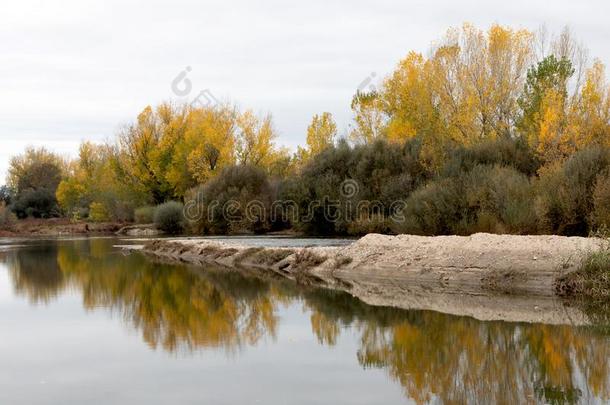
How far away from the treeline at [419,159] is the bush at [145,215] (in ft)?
0.48

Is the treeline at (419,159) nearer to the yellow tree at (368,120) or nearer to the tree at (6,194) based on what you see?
the yellow tree at (368,120)

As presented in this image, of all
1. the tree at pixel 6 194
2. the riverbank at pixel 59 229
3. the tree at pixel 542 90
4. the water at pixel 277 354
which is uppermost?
the tree at pixel 542 90

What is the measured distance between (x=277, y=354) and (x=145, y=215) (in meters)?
44.5

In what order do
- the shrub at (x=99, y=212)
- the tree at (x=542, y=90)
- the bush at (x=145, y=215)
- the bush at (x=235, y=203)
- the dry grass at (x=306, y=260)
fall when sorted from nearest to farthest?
the dry grass at (x=306, y=260)
the tree at (x=542, y=90)
the bush at (x=235, y=203)
the bush at (x=145, y=215)
the shrub at (x=99, y=212)

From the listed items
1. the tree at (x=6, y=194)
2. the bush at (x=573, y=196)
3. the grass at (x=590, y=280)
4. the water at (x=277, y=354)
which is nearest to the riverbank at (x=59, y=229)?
the tree at (x=6, y=194)

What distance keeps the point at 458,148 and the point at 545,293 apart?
16834 mm

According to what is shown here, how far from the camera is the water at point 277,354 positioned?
731cm

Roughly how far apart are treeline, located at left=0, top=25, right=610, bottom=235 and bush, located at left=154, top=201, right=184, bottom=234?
15cm

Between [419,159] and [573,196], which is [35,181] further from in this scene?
[573,196]

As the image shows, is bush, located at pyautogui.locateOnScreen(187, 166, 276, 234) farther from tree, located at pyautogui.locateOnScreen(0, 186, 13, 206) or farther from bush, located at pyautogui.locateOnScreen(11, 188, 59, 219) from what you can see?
tree, located at pyautogui.locateOnScreen(0, 186, 13, 206)

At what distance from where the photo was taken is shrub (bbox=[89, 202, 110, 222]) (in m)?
60.7

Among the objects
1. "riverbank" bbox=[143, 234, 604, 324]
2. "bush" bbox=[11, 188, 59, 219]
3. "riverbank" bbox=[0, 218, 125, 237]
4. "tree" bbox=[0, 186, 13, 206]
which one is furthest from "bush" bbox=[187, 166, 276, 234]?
"tree" bbox=[0, 186, 13, 206]

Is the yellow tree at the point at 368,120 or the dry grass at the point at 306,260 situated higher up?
the yellow tree at the point at 368,120

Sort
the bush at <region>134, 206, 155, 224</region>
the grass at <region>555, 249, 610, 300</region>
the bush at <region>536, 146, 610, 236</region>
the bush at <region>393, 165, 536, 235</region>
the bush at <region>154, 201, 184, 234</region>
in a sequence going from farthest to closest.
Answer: the bush at <region>134, 206, 155, 224</region>, the bush at <region>154, 201, 184, 234</region>, the bush at <region>393, 165, 536, 235</region>, the bush at <region>536, 146, 610, 236</region>, the grass at <region>555, 249, 610, 300</region>
